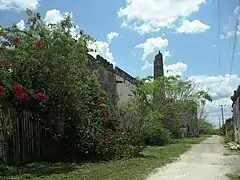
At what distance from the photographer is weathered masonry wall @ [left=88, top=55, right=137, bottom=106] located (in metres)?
22.9

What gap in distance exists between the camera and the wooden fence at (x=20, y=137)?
12462 mm

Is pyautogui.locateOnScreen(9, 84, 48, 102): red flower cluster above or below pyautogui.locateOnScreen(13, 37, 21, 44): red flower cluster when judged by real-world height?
below

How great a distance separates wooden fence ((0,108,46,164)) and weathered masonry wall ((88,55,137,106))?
6.45m

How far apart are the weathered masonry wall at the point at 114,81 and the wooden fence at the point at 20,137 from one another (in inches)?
254

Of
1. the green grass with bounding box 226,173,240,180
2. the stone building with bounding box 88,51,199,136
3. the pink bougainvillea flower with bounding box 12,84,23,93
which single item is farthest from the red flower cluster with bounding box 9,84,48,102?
the stone building with bounding box 88,51,199,136

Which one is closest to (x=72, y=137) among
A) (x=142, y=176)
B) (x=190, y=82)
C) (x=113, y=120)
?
(x=113, y=120)

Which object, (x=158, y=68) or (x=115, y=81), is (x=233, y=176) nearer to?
(x=115, y=81)

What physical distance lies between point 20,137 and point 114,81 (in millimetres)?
12833

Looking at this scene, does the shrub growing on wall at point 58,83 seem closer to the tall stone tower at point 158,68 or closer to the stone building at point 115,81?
the stone building at point 115,81

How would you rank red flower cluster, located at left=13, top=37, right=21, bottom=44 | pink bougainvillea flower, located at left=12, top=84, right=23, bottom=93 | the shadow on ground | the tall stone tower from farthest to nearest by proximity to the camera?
the tall stone tower → red flower cluster, located at left=13, top=37, right=21, bottom=44 → pink bougainvillea flower, located at left=12, top=84, right=23, bottom=93 → the shadow on ground

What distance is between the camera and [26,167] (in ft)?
40.4

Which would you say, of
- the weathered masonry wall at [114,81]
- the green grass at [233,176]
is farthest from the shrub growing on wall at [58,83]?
the weathered masonry wall at [114,81]

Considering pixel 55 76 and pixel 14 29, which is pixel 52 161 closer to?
pixel 55 76

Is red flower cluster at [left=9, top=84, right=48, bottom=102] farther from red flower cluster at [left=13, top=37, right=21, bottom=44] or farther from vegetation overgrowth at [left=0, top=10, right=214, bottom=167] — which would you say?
red flower cluster at [left=13, top=37, right=21, bottom=44]
